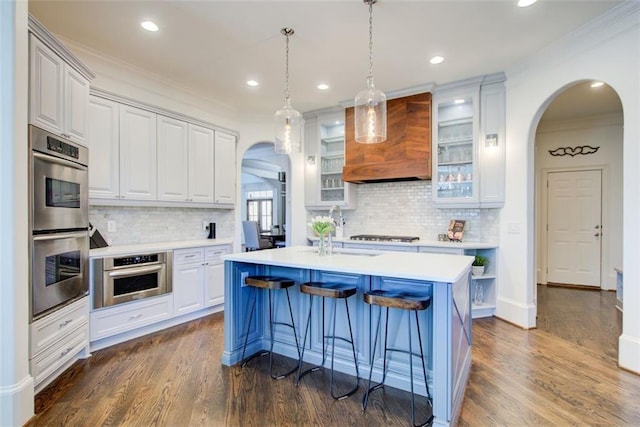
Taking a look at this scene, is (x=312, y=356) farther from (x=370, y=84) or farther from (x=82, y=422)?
(x=370, y=84)

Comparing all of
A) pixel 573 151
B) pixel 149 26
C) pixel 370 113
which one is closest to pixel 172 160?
pixel 149 26

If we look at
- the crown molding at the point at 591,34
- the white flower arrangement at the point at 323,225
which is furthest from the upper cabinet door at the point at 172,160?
the crown molding at the point at 591,34

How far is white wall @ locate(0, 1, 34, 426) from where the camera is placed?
6.33 ft

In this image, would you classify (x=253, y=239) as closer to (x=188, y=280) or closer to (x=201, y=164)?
(x=201, y=164)

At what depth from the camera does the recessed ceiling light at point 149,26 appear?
114 inches

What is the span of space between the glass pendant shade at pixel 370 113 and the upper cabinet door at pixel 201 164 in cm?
252

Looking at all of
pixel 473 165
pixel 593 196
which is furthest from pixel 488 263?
pixel 593 196

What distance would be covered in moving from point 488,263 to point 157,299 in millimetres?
3956

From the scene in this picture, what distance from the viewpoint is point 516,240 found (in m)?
3.90

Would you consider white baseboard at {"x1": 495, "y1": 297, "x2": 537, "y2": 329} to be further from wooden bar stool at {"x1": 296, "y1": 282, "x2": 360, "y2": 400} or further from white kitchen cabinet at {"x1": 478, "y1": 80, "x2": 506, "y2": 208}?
wooden bar stool at {"x1": 296, "y1": 282, "x2": 360, "y2": 400}

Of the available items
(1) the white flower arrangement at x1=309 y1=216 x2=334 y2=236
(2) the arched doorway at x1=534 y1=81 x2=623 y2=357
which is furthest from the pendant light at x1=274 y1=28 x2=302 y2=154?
(2) the arched doorway at x1=534 y1=81 x2=623 y2=357

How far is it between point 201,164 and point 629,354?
479cm

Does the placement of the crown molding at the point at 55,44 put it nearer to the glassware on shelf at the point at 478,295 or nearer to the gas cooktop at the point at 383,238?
the gas cooktop at the point at 383,238

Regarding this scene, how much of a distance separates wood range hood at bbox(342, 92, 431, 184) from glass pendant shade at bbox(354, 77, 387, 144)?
1813 mm
